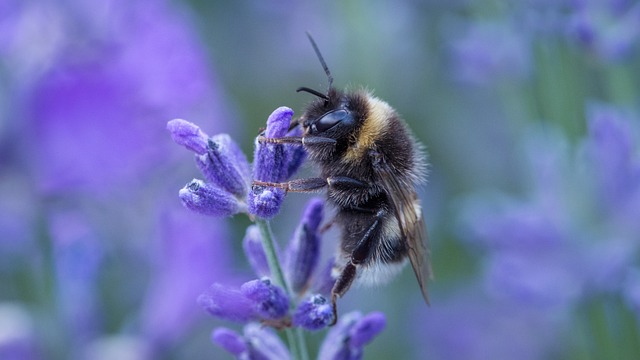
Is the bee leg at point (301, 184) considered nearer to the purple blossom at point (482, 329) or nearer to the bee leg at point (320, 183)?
the bee leg at point (320, 183)

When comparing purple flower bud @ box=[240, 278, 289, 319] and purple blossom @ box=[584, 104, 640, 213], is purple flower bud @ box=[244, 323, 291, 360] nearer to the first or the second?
purple flower bud @ box=[240, 278, 289, 319]

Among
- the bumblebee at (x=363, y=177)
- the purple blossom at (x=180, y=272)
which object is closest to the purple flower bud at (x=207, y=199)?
the bumblebee at (x=363, y=177)

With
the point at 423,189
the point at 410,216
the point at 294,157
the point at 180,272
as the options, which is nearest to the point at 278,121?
the point at 294,157

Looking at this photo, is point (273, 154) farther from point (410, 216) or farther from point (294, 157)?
point (410, 216)

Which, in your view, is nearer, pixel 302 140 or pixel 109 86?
pixel 302 140

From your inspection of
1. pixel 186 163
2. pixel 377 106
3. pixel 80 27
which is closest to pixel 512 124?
pixel 186 163

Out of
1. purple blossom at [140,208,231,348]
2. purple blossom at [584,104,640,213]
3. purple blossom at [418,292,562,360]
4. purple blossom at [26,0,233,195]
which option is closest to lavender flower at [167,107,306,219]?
purple blossom at [140,208,231,348]

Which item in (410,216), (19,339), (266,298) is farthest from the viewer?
(19,339)
